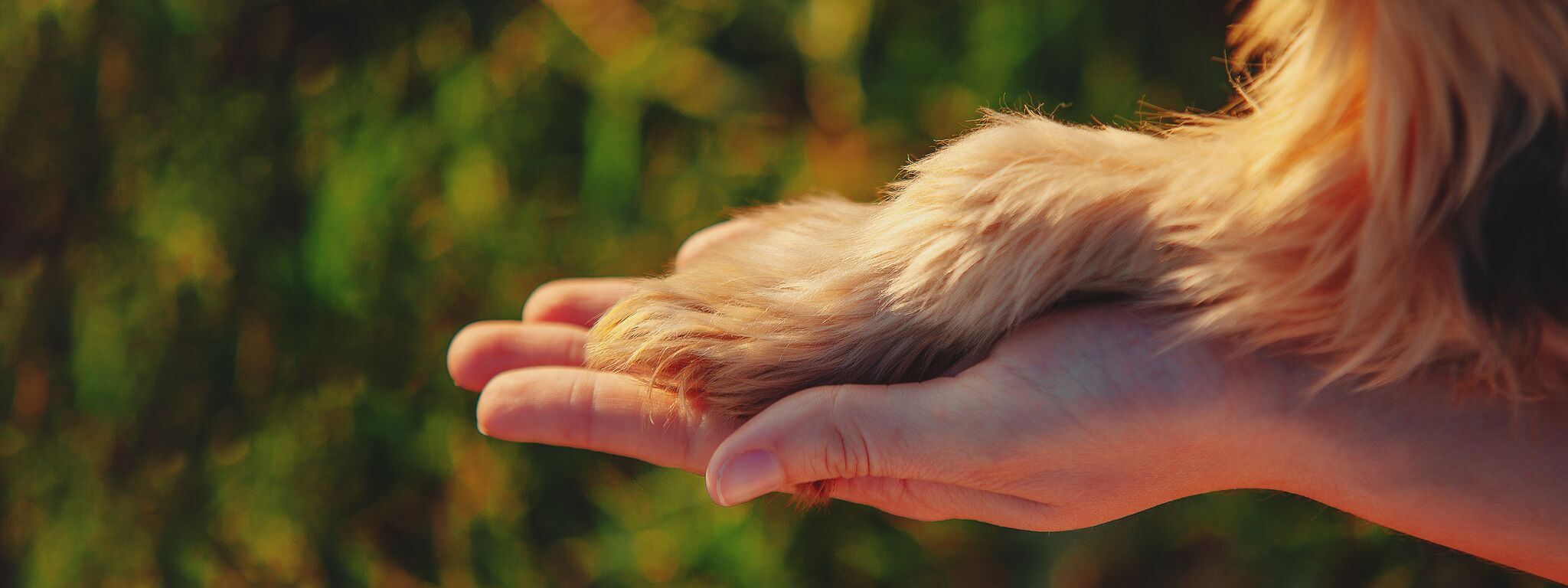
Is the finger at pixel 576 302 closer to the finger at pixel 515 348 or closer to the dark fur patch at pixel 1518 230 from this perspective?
the finger at pixel 515 348

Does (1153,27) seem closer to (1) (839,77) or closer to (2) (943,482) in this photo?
(1) (839,77)

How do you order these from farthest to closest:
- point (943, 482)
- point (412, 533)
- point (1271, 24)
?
point (412, 533)
point (943, 482)
point (1271, 24)

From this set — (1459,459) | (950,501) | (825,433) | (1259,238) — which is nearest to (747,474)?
(825,433)

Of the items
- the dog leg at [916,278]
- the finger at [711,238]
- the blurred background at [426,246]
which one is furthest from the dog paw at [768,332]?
the blurred background at [426,246]

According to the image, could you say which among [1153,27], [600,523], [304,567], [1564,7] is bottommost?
[304,567]

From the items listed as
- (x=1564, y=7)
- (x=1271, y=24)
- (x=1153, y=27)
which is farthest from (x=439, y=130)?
(x=1564, y=7)

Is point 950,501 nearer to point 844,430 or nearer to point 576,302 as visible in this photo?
point 844,430
